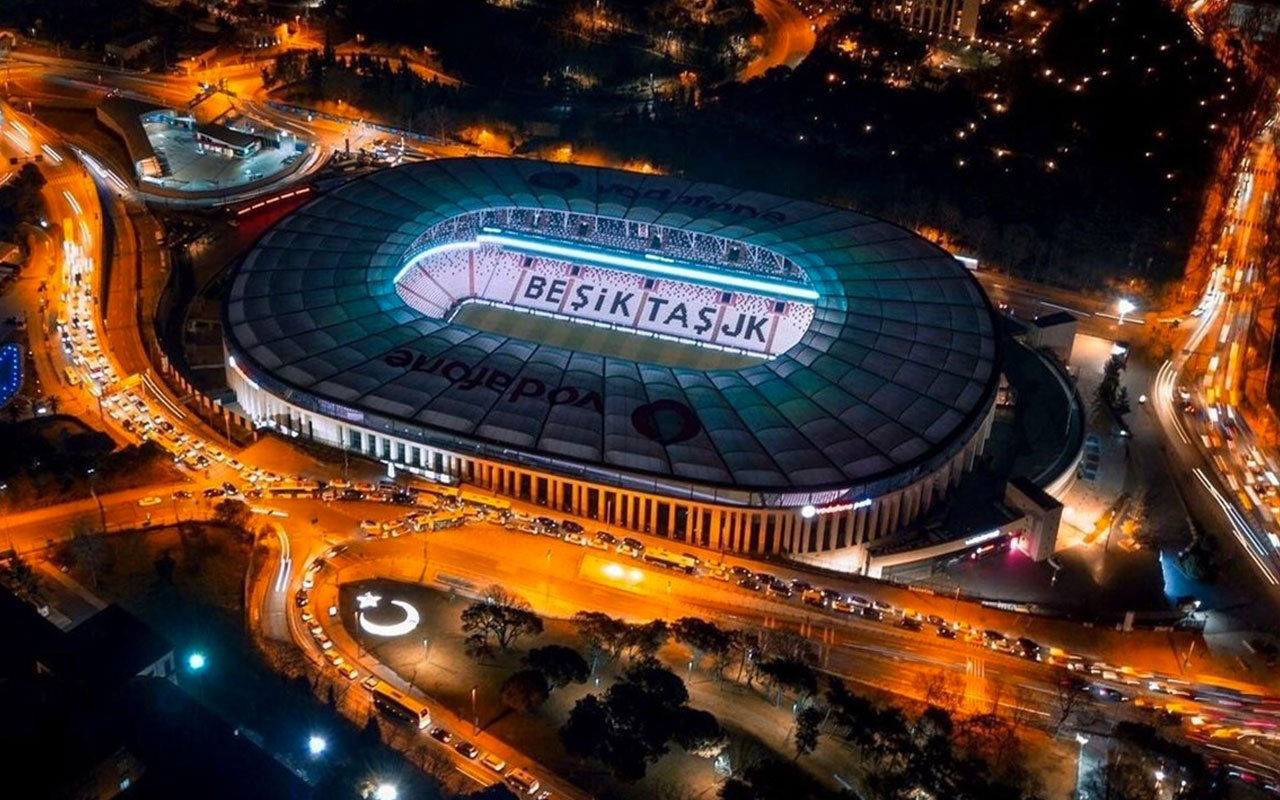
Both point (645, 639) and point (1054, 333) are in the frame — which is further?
point (1054, 333)

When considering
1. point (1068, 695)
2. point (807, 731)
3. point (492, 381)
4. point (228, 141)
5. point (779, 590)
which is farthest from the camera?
A: point (228, 141)

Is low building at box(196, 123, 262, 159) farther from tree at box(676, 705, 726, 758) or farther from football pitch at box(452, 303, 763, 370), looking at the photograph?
tree at box(676, 705, 726, 758)

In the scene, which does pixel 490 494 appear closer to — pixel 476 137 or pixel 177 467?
pixel 177 467

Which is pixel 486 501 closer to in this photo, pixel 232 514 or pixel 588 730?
pixel 232 514

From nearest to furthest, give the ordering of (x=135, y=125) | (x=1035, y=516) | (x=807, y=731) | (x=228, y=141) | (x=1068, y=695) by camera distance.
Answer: (x=807, y=731) → (x=1068, y=695) → (x=1035, y=516) → (x=228, y=141) → (x=135, y=125)

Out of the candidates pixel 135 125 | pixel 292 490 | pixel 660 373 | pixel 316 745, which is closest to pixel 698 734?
pixel 316 745

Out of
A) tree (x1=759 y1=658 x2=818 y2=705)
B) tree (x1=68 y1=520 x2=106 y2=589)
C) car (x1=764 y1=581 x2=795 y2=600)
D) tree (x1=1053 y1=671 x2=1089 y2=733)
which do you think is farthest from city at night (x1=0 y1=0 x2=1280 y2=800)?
tree (x1=759 y1=658 x2=818 y2=705)

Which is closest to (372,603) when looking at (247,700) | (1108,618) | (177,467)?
(247,700)
